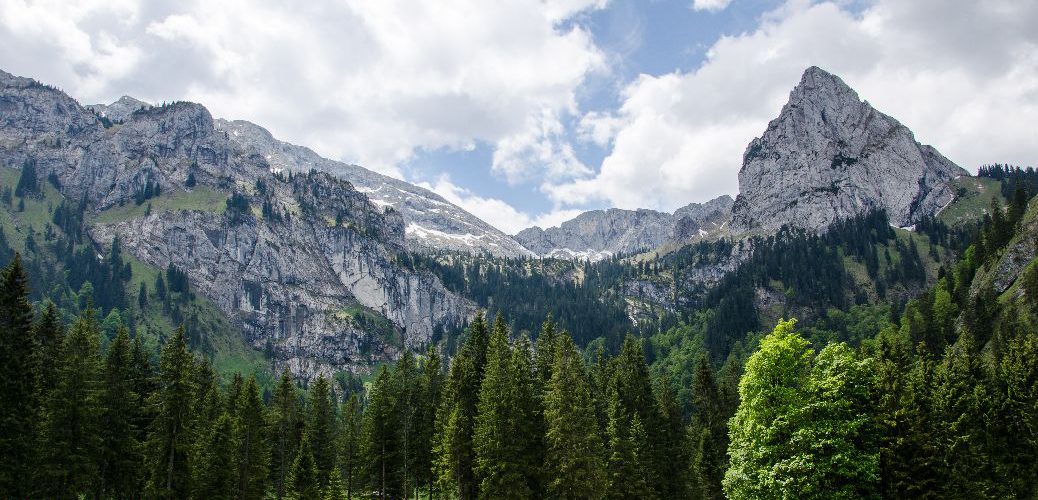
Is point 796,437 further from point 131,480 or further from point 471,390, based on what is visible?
point 131,480

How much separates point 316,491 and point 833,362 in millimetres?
49730

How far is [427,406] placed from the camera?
2431 inches

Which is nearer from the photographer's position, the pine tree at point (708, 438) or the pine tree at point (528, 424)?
the pine tree at point (528, 424)

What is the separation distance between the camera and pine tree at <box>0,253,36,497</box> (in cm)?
3536

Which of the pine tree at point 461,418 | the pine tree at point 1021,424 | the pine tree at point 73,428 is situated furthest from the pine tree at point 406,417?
the pine tree at point 1021,424

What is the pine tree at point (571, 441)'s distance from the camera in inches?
1661

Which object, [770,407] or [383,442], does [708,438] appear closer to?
[383,442]

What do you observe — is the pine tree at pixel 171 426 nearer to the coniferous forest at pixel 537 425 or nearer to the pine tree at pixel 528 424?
the coniferous forest at pixel 537 425

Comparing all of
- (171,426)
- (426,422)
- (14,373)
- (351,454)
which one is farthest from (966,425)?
(351,454)

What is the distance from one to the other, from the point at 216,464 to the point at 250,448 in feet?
26.1

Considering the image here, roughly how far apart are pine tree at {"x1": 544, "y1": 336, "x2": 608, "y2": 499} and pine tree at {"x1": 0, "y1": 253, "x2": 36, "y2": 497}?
31.8 meters

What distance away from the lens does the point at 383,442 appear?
2367 inches

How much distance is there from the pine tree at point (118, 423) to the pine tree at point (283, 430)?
68.2 ft

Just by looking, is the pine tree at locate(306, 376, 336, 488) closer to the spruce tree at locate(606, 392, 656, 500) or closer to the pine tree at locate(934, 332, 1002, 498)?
the spruce tree at locate(606, 392, 656, 500)
